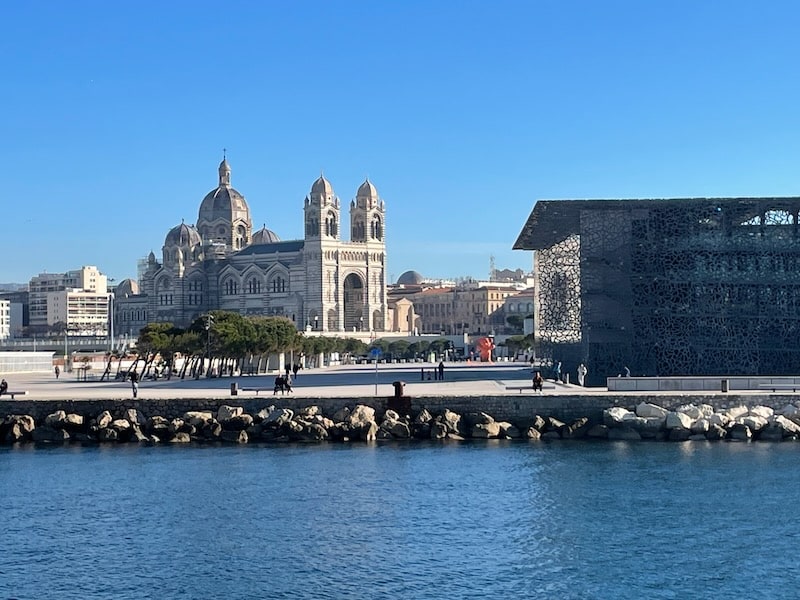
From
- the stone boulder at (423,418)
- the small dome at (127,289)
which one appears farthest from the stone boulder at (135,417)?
the small dome at (127,289)

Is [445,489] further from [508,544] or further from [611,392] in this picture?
[611,392]

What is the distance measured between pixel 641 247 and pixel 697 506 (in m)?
23.9

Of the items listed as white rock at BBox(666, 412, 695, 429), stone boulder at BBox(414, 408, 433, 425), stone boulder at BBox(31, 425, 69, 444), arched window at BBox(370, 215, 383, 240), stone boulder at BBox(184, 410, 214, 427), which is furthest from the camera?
arched window at BBox(370, 215, 383, 240)

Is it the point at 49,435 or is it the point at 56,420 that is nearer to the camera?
the point at 49,435

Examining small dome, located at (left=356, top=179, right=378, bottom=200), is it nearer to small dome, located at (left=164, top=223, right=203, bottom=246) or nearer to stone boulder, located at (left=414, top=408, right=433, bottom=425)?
small dome, located at (left=164, top=223, right=203, bottom=246)

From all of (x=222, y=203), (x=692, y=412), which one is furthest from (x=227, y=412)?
(x=222, y=203)

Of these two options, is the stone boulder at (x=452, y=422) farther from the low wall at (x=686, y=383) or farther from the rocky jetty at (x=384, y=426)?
the low wall at (x=686, y=383)

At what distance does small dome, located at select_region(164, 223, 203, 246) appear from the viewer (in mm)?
152000

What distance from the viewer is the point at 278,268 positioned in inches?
5655

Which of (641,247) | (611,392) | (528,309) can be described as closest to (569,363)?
(641,247)

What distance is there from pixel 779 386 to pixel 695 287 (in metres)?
7.82

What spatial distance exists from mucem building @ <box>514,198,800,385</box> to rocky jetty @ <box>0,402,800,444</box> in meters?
10.7

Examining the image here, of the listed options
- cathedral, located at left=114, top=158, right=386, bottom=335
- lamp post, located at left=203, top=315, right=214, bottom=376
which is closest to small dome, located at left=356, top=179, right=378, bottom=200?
cathedral, located at left=114, top=158, right=386, bottom=335

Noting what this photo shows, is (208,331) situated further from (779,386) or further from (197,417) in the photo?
(779,386)
